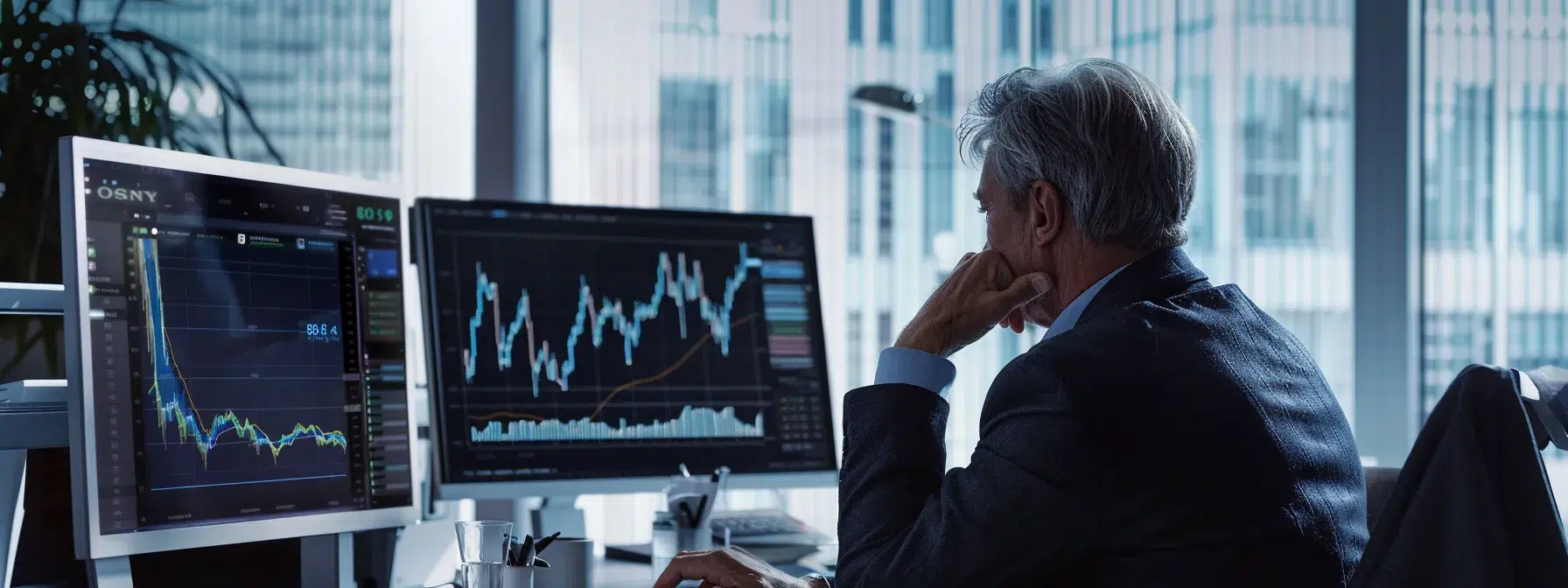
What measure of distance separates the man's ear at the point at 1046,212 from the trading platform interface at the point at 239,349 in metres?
0.81

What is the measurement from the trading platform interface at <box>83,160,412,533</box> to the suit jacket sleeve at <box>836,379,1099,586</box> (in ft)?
2.12

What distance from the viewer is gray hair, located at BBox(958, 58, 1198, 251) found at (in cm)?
126

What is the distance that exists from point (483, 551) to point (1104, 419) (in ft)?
2.36

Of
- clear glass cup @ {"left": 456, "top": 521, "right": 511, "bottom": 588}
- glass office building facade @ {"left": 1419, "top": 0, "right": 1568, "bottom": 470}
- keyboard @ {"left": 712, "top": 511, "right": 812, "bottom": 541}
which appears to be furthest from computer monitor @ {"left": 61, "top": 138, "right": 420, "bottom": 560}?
glass office building facade @ {"left": 1419, "top": 0, "right": 1568, "bottom": 470}

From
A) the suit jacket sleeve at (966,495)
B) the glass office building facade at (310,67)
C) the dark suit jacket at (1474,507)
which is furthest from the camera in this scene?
the glass office building facade at (310,67)

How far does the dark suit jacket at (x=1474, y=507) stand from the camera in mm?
837

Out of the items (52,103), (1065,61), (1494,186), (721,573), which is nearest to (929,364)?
(721,573)

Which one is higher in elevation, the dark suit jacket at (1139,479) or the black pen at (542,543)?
the dark suit jacket at (1139,479)

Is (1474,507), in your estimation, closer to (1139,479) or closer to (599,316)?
(1139,479)

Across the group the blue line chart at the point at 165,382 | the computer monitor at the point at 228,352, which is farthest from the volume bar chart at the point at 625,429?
the blue line chart at the point at 165,382

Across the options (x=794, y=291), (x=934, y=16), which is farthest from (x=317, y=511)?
(x=934, y=16)

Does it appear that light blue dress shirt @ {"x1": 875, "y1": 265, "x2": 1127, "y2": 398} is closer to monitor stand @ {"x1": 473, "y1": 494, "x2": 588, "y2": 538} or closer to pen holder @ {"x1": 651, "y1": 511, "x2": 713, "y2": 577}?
pen holder @ {"x1": 651, "y1": 511, "x2": 713, "y2": 577}

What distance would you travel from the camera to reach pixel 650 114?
337cm

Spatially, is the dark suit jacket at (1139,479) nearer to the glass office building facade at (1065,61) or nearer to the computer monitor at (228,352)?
the computer monitor at (228,352)
